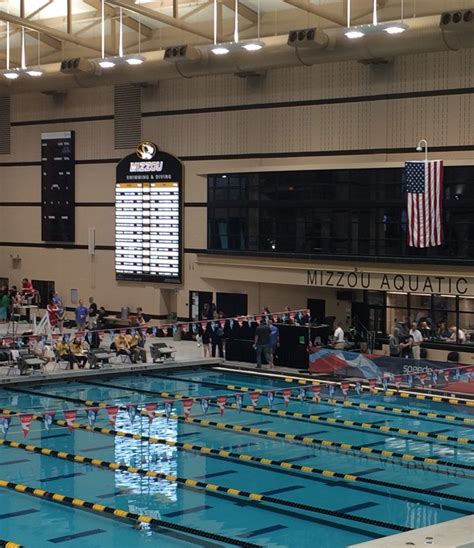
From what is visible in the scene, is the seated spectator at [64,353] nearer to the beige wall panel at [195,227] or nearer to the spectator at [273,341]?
the spectator at [273,341]

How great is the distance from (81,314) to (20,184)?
7.43 m

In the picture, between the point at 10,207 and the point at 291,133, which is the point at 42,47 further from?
the point at 291,133

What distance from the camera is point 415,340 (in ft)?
81.1

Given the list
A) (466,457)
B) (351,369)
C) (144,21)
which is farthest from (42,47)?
(466,457)

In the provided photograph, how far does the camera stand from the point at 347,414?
20172 mm

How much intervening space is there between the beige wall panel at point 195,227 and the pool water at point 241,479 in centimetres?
1017

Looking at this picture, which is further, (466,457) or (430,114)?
(430,114)

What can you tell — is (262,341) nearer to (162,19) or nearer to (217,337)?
(217,337)

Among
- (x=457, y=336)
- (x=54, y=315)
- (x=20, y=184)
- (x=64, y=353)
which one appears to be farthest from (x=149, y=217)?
(x=457, y=336)

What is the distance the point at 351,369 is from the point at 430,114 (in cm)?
694

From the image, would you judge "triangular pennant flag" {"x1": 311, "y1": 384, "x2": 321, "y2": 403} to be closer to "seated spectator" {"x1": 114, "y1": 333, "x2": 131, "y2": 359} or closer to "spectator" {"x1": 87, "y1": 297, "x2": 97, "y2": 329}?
"seated spectator" {"x1": 114, "y1": 333, "x2": 131, "y2": 359}

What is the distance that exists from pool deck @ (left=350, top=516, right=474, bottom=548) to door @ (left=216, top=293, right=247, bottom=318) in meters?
22.5

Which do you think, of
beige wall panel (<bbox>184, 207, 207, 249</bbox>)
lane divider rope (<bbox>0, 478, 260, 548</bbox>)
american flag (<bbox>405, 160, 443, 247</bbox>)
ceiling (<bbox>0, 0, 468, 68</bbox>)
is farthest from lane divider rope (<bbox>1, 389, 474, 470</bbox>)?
beige wall panel (<bbox>184, 207, 207, 249</bbox>)

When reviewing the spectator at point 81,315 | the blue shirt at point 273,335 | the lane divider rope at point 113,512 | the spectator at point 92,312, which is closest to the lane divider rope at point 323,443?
the lane divider rope at point 113,512
